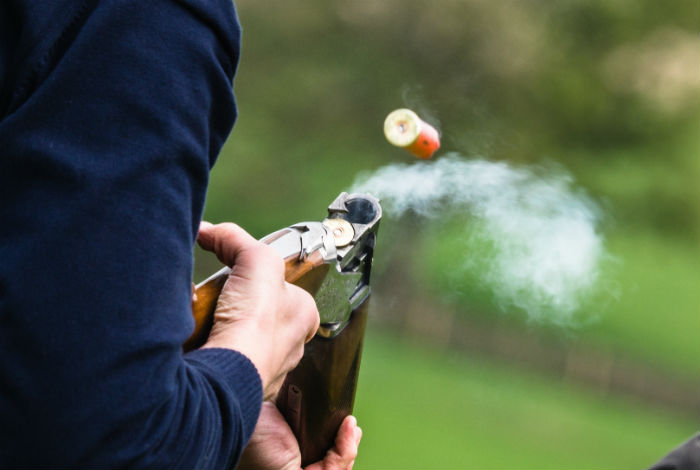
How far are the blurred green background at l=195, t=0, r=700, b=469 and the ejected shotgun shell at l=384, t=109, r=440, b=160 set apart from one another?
37 centimetres

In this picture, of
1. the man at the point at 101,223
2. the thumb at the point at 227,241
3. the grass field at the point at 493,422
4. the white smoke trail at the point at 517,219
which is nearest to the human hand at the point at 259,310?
the thumb at the point at 227,241

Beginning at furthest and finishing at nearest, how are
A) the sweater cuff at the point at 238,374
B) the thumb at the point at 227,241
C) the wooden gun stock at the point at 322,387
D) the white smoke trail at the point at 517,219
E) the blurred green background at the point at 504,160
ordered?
the white smoke trail at the point at 517,219 < the blurred green background at the point at 504,160 < the wooden gun stock at the point at 322,387 < the thumb at the point at 227,241 < the sweater cuff at the point at 238,374

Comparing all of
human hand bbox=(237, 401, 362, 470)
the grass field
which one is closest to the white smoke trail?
the grass field

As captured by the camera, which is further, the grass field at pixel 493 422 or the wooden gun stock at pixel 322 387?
the grass field at pixel 493 422

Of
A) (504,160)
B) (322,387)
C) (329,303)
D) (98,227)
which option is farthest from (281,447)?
(504,160)

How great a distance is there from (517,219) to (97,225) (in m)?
1.65

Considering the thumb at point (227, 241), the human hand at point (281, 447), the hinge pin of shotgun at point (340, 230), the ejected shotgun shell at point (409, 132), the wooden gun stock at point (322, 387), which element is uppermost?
the ejected shotgun shell at point (409, 132)

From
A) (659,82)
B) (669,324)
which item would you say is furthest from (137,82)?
(659,82)

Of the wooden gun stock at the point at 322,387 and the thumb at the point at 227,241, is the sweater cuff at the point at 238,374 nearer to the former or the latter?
the thumb at the point at 227,241

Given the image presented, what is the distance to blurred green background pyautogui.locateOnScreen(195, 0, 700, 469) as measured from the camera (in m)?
1.72

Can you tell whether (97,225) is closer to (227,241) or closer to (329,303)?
(227,241)

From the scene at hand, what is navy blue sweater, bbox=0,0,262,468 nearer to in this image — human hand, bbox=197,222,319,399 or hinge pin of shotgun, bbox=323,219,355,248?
human hand, bbox=197,222,319,399

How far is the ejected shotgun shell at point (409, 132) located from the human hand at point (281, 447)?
2.43 ft

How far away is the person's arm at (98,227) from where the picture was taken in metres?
0.44
